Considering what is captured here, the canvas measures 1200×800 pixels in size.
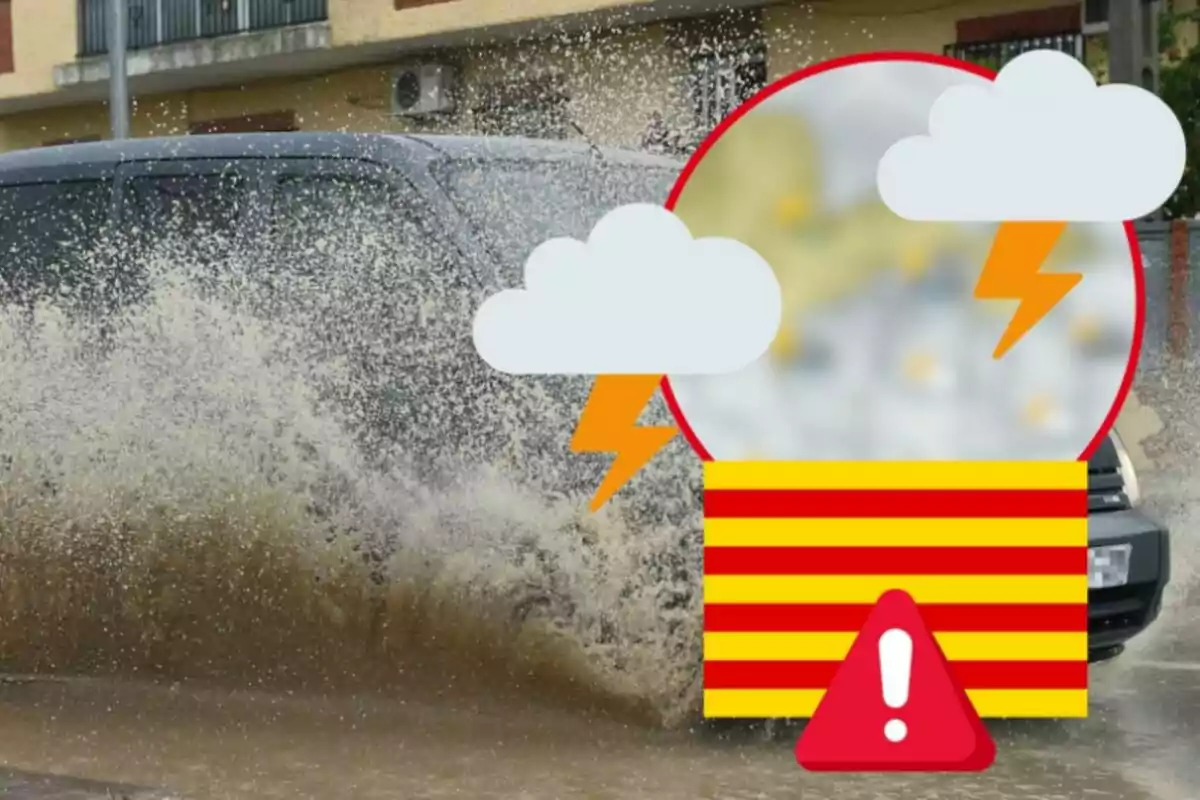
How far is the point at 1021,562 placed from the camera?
4234mm

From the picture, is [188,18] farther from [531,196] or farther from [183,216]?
[531,196]

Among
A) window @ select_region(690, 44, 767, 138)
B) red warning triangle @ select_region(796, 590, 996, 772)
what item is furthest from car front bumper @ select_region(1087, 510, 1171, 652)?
window @ select_region(690, 44, 767, 138)

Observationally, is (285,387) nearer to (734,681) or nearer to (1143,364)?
(734,681)

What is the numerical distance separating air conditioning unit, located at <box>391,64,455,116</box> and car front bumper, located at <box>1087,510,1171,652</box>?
51.3ft

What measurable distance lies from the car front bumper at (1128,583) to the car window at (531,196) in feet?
5.18

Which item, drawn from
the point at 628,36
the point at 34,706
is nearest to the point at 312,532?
the point at 34,706

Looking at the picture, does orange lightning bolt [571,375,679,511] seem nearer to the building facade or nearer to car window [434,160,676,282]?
car window [434,160,676,282]

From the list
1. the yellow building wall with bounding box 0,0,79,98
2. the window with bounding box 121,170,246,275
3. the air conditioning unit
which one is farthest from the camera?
the yellow building wall with bounding box 0,0,79,98

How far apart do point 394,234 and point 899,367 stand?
6.14 feet

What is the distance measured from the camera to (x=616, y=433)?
503cm

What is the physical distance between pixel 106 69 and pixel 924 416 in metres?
20.7

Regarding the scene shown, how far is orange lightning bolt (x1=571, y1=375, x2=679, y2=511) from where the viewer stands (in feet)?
15.8

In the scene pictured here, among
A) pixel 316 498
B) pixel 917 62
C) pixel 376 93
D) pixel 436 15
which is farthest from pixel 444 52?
pixel 917 62

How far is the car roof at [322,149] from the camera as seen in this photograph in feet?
19.7
